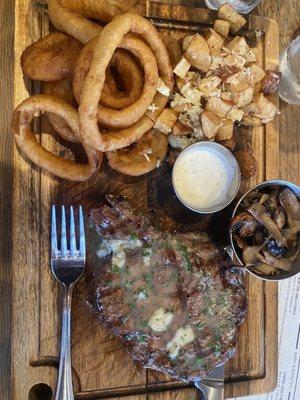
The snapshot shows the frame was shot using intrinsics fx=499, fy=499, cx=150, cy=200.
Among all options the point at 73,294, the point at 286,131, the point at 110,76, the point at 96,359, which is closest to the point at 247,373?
the point at 96,359

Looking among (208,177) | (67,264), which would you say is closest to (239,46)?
(208,177)

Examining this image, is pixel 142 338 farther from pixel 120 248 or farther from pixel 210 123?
pixel 210 123

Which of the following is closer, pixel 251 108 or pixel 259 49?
pixel 251 108

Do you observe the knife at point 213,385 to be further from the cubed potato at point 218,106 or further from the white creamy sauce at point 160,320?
the cubed potato at point 218,106

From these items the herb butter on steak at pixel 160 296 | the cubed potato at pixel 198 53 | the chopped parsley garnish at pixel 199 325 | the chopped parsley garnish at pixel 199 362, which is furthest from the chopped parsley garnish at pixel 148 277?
the cubed potato at pixel 198 53

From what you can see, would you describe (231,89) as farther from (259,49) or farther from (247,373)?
(247,373)

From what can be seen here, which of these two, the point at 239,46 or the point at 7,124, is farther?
the point at 7,124

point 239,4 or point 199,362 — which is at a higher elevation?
point 239,4
